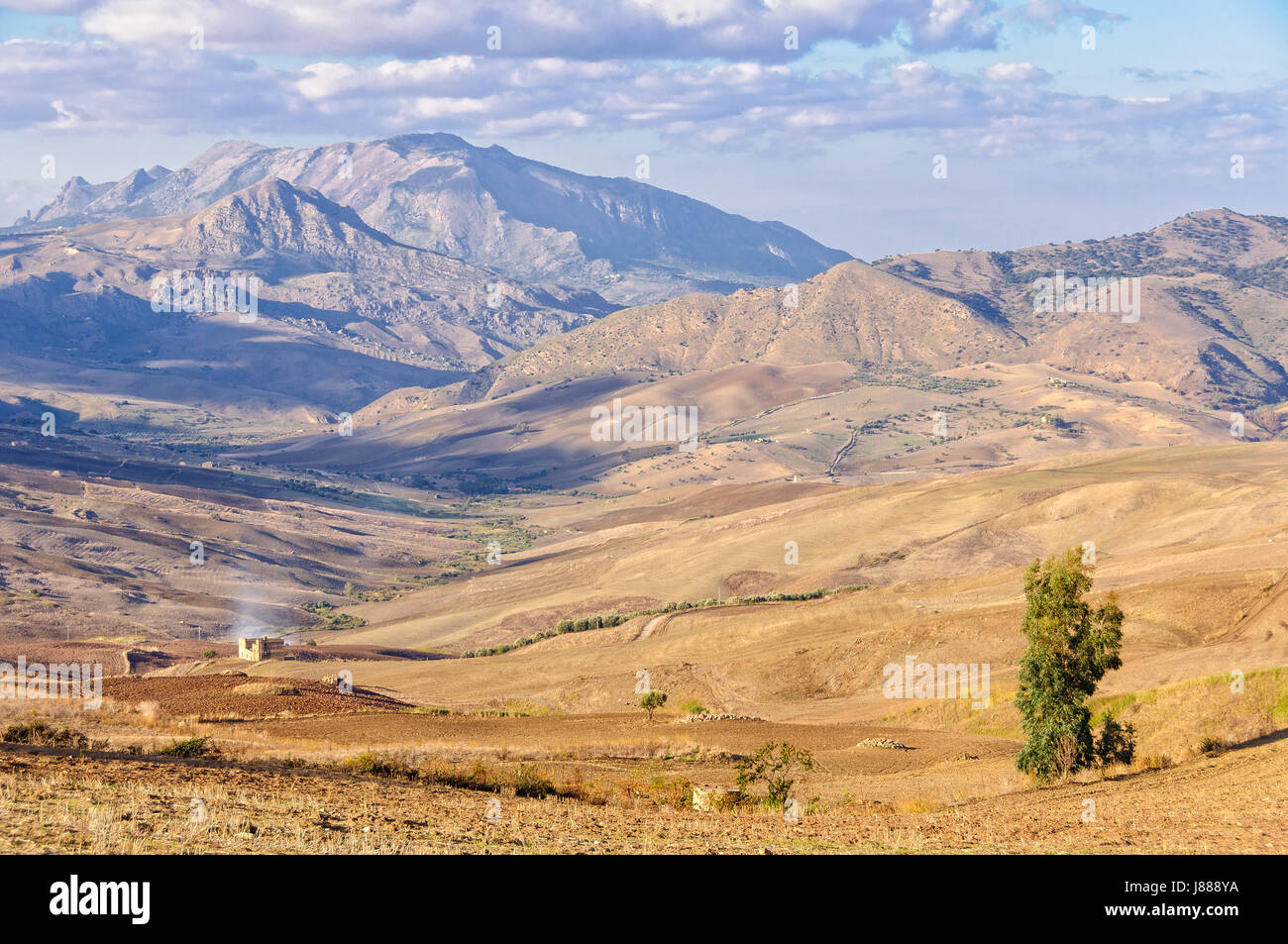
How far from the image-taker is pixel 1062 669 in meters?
28.9

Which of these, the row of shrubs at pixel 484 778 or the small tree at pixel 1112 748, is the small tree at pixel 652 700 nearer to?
the row of shrubs at pixel 484 778

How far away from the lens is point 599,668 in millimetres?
63312

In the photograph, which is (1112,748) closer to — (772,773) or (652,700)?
(772,773)

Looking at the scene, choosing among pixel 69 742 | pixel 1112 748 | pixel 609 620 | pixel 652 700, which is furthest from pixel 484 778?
pixel 609 620

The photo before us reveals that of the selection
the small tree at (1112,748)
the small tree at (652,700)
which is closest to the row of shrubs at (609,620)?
the small tree at (652,700)

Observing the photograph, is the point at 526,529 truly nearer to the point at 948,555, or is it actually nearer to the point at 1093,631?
the point at 948,555

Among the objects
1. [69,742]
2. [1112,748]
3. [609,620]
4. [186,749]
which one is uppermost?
[69,742]

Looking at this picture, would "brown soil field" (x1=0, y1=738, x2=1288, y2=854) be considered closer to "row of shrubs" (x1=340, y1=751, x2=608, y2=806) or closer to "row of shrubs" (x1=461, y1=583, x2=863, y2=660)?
"row of shrubs" (x1=340, y1=751, x2=608, y2=806)

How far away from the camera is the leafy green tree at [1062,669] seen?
2823cm

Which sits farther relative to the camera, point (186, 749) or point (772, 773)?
point (772, 773)

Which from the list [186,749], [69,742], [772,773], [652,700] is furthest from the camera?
[652,700]

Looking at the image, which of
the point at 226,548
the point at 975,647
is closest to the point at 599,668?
the point at 975,647
